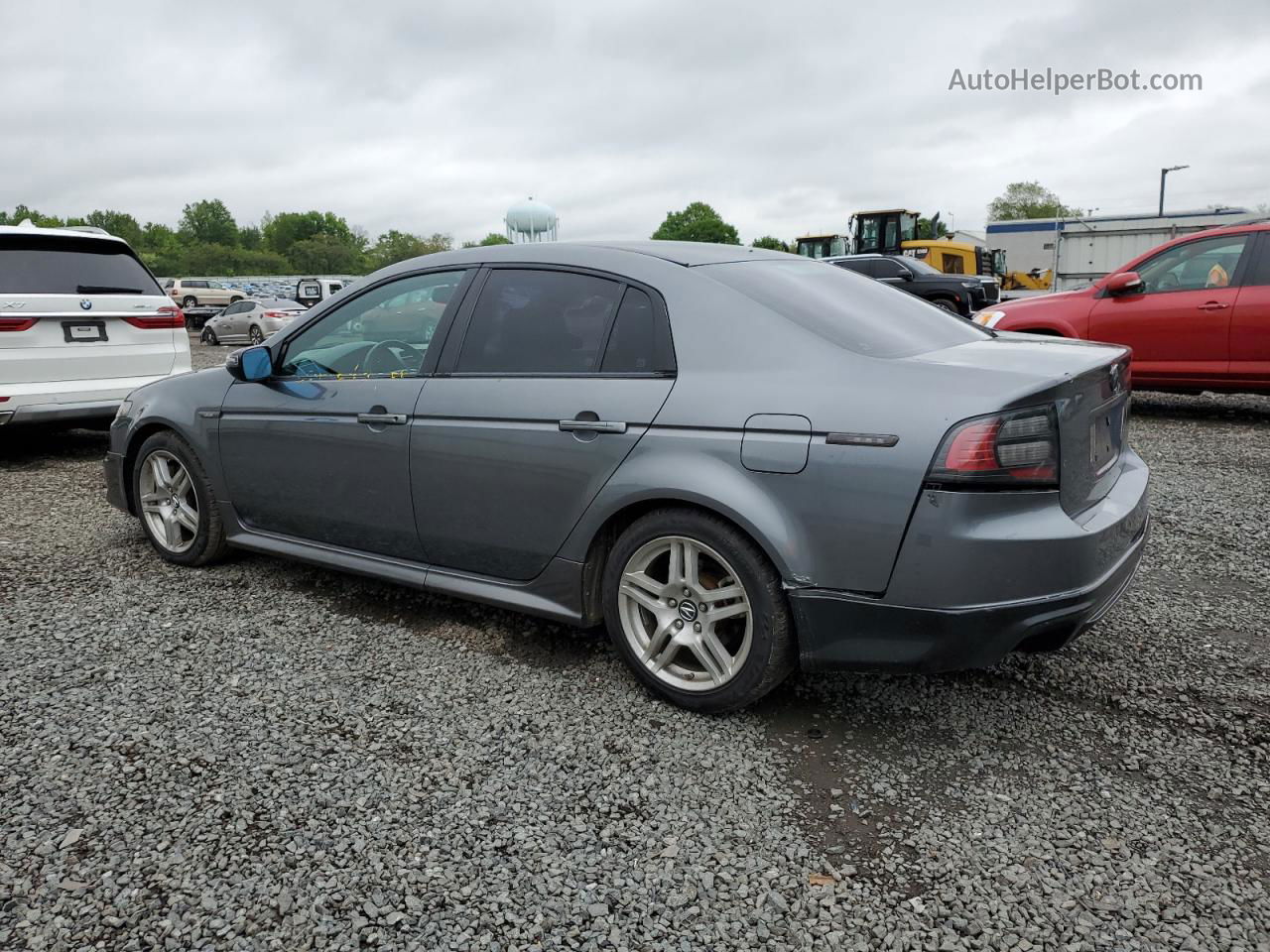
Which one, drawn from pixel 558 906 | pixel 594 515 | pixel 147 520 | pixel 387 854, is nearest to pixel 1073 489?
pixel 594 515

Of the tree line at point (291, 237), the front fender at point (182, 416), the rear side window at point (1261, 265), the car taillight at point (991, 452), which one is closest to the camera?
the car taillight at point (991, 452)

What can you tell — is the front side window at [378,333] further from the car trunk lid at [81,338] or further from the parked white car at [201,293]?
the parked white car at [201,293]

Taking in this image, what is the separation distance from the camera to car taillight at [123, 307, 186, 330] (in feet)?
24.8

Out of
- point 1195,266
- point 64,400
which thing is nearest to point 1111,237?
point 1195,266

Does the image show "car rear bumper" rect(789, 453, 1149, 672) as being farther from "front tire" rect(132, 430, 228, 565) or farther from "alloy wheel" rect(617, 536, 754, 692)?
"front tire" rect(132, 430, 228, 565)

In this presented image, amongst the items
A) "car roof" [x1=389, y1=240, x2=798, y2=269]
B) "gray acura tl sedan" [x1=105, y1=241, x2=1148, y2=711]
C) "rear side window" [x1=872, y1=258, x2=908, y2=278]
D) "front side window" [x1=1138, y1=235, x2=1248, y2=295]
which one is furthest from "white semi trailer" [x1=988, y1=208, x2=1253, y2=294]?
"gray acura tl sedan" [x1=105, y1=241, x2=1148, y2=711]

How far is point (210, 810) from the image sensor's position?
2.56m

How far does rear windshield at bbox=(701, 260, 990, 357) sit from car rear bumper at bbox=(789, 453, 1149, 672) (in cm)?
65

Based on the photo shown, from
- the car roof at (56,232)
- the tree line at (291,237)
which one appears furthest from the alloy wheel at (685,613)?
the tree line at (291,237)

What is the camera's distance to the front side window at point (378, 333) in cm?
376

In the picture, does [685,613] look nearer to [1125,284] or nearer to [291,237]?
[1125,284]

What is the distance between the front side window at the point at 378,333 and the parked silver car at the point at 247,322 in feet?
73.9

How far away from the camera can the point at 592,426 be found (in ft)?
10.2

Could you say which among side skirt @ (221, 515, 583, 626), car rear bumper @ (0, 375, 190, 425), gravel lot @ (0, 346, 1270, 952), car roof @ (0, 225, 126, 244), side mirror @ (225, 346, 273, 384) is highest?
car roof @ (0, 225, 126, 244)
